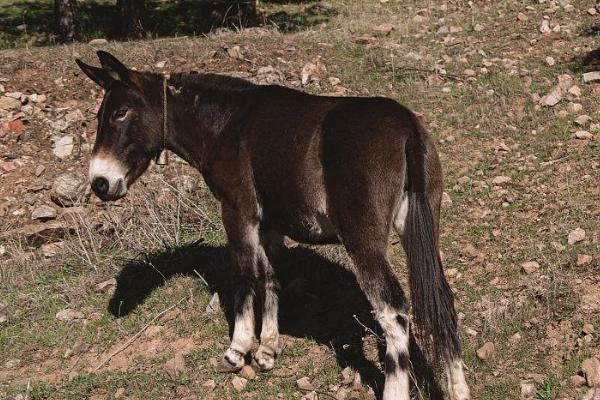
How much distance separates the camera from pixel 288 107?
5.73m

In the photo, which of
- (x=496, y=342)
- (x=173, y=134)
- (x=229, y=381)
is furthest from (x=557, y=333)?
(x=173, y=134)

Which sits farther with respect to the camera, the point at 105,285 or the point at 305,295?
the point at 105,285

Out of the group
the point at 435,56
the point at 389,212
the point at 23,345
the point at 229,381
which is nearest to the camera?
the point at 389,212

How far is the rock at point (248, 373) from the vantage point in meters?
5.86

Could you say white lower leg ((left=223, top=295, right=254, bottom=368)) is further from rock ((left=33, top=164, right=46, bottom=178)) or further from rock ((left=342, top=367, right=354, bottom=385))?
rock ((left=33, top=164, right=46, bottom=178))

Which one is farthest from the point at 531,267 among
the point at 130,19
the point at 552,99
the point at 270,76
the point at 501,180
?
the point at 130,19

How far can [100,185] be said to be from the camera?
235 inches

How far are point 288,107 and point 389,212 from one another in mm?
1306

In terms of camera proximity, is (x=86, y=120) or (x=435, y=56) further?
(x=435, y=56)

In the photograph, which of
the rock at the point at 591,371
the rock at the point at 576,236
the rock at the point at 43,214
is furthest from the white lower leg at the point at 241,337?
the rock at the point at 43,214

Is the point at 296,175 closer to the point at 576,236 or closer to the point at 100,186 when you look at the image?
the point at 100,186

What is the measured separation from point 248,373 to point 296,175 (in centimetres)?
169

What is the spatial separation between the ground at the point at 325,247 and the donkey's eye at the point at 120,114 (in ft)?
5.94

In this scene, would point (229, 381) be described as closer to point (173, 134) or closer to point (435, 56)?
point (173, 134)
